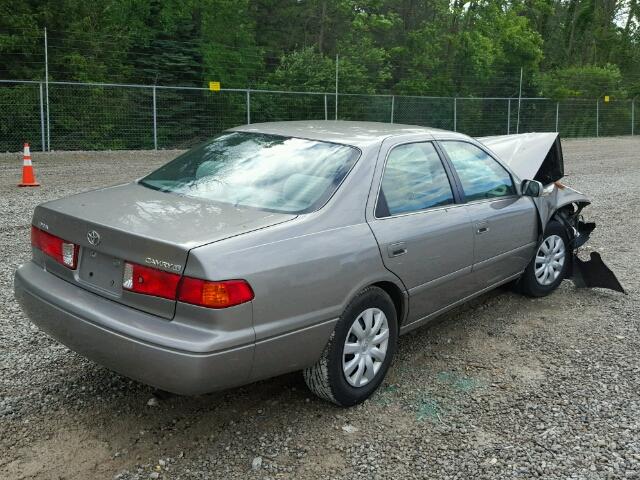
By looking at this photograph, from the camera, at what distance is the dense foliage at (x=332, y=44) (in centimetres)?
1969

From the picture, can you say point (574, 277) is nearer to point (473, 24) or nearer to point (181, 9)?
point (181, 9)

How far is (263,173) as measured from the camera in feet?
12.2

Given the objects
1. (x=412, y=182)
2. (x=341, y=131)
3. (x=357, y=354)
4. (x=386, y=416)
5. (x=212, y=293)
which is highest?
(x=341, y=131)

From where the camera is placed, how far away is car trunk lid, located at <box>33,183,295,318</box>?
294 cm

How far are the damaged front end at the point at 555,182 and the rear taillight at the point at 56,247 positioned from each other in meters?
3.71

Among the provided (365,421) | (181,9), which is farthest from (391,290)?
(181,9)

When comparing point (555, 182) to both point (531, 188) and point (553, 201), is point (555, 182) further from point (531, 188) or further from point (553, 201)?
point (531, 188)

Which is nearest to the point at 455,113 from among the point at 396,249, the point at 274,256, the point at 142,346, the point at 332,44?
the point at 332,44

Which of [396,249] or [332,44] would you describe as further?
[332,44]

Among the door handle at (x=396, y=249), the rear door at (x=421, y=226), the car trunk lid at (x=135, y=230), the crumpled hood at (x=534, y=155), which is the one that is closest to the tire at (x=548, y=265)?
the crumpled hood at (x=534, y=155)

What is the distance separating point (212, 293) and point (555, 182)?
3.92 metres

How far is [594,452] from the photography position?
3236 mm

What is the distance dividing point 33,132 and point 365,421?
1569cm

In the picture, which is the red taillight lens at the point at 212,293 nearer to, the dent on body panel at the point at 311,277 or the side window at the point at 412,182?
the dent on body panel at the point at 311,277
